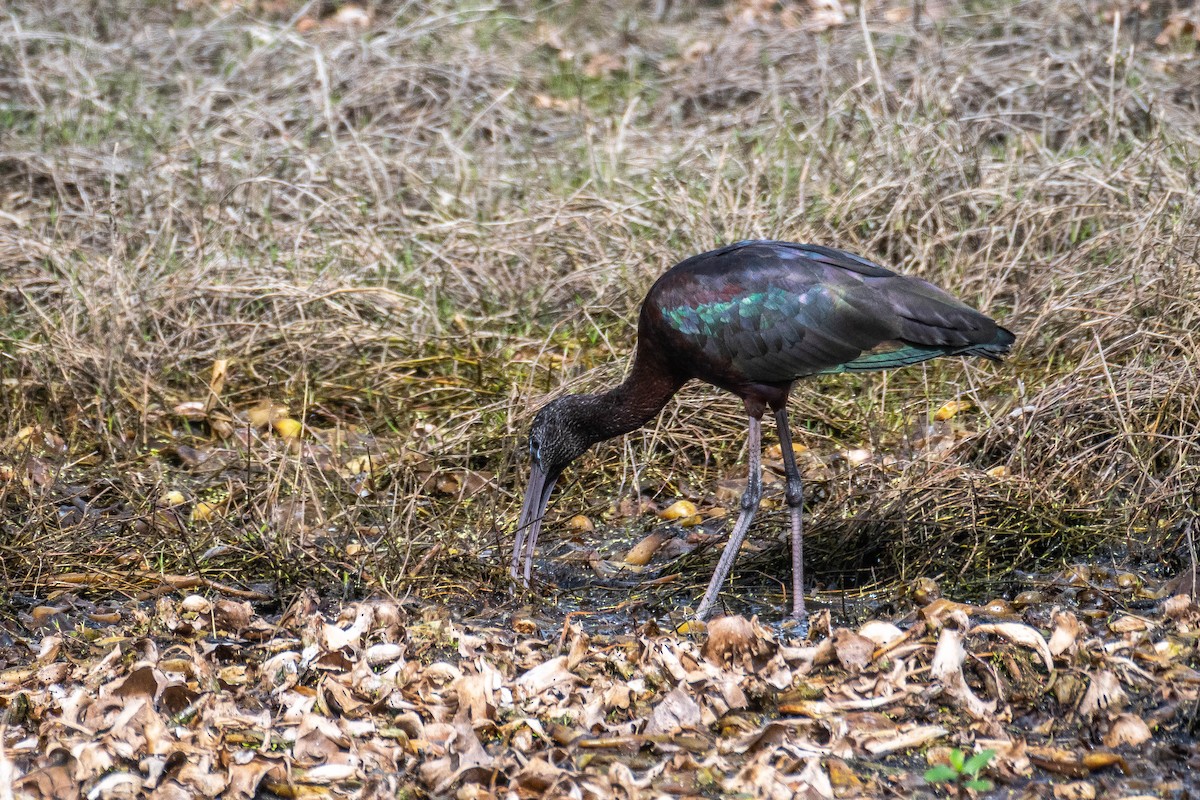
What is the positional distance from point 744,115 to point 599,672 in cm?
542

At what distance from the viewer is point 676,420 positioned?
601 centimetres

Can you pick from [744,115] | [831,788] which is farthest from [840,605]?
[744,115]

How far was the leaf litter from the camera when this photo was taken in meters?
3.56

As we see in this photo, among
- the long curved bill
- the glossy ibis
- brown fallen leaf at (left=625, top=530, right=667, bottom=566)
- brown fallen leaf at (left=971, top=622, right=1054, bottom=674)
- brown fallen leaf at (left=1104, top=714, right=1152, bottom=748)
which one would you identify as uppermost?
the glossy ibis

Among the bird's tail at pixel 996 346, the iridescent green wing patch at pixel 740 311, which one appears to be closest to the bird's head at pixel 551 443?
the iridescent green wing patch at pixel 740 311

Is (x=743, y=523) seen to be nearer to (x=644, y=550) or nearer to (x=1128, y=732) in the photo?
(x=644, y=550)

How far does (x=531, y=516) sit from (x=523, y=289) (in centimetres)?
208

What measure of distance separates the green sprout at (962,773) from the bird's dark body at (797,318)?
1.61 m

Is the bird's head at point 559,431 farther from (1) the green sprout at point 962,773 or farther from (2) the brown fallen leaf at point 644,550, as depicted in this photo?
(1) the green sprout at point 962,773

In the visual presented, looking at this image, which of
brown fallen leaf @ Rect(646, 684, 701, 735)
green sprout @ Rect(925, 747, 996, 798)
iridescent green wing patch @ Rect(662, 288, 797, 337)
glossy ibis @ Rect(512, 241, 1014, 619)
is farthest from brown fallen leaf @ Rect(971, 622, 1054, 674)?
iridescent green wing patch @ Rect(662, 288, 797, 337)

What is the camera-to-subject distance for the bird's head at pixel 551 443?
205 inches

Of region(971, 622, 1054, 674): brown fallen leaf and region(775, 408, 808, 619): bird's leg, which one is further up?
region(971, 622, 1054, 674): brown fallen leaf

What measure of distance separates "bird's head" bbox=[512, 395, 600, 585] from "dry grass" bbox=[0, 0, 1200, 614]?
15 centimetres

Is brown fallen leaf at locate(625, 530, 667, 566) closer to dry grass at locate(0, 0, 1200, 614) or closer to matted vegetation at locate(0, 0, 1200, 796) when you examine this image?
matted vegetation at locate(0, 0, 1200, 796)
